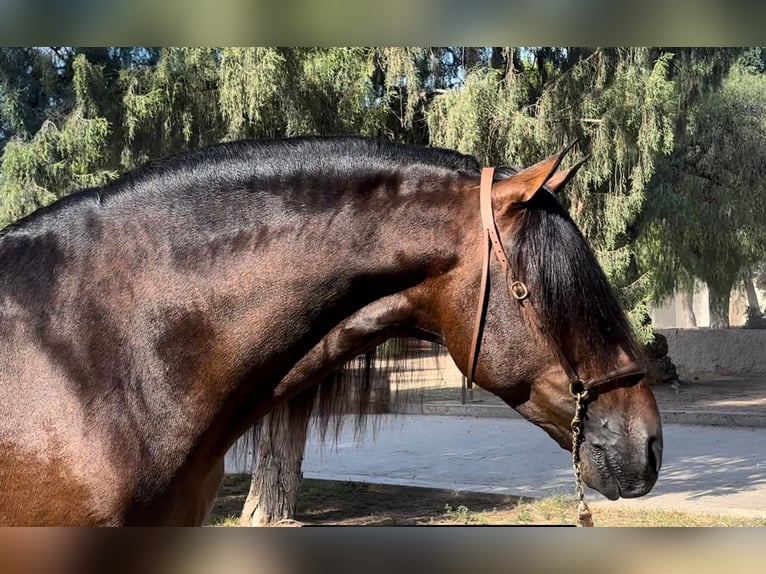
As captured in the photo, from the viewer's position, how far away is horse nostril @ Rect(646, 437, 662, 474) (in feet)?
5.43

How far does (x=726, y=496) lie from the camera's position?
6758mm

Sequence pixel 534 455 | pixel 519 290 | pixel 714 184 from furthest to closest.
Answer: pixel 714 184
pixel 534 455
pixel 519 290

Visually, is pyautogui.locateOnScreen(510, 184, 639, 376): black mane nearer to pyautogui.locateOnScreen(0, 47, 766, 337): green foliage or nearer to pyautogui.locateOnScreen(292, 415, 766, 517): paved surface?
pyautogui.locateOnScreen(0, 47, 766, 337): green foliage

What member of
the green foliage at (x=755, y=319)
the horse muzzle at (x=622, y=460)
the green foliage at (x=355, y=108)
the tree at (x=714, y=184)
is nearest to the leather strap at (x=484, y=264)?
the horse muzzle at (x=622, y=460)

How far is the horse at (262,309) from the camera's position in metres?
1.53

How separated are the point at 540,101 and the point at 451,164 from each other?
3.83m

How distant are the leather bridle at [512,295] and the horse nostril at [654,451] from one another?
0.55 ft

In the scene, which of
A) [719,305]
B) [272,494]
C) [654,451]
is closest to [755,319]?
[719,305]

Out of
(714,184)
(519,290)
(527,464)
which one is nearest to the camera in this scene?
(519,290)

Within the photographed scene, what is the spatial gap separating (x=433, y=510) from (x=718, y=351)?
13.5 meters

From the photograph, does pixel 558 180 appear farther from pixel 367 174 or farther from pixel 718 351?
pixel 718 351

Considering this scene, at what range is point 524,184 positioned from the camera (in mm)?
1629

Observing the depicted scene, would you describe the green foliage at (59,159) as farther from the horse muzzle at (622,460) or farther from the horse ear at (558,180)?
the horse muzzle at (622,460)

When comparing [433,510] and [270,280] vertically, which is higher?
[270,280]
